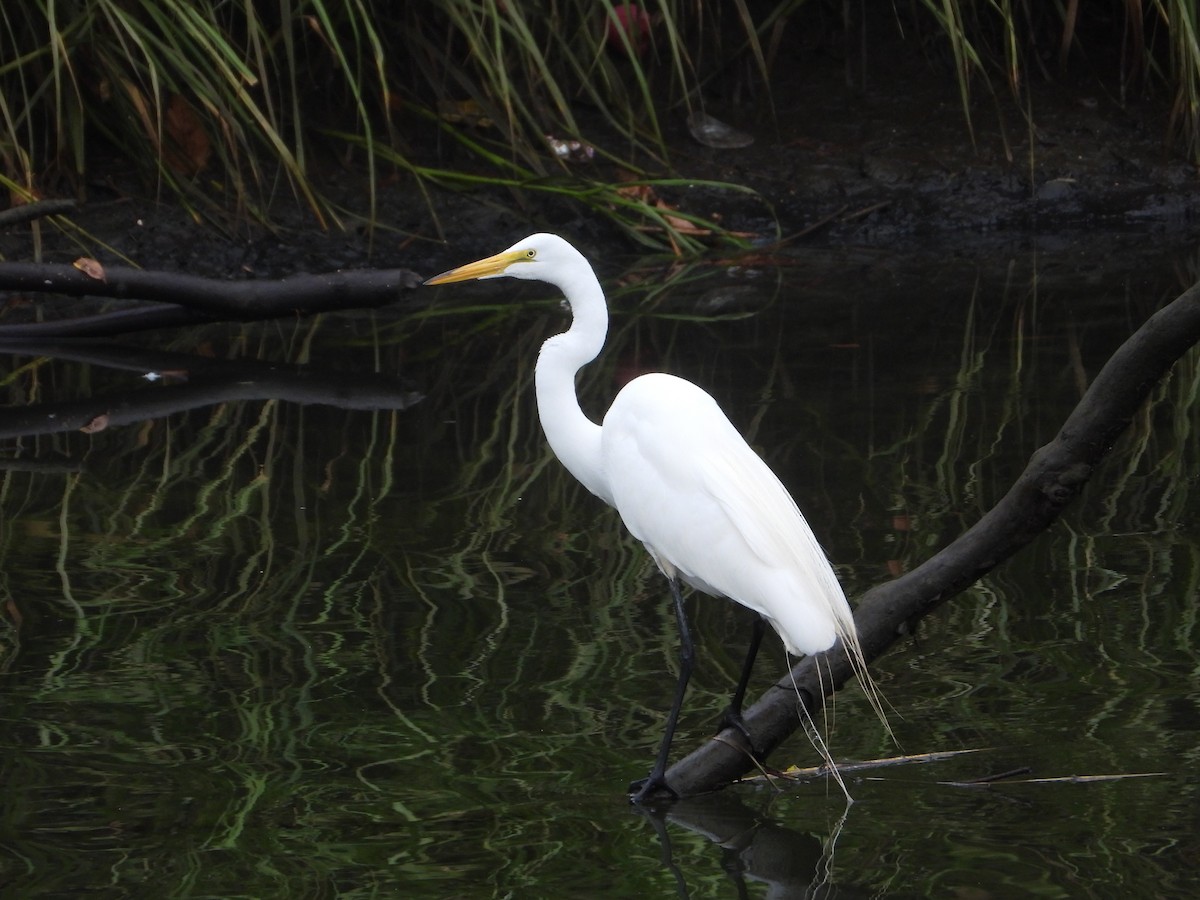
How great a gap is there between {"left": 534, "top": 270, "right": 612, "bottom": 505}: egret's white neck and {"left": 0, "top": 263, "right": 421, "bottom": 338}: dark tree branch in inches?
85.5

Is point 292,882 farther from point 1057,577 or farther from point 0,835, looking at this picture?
point 1057,577

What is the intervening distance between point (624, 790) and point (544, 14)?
5325mm

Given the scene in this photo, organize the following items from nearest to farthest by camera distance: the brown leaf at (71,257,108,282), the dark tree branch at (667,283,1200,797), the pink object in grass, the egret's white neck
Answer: the dark tree branch at (667,283,1200,797)
the egret's white neck
the brown leaf at (71,257,108,282)
the pink object in grass

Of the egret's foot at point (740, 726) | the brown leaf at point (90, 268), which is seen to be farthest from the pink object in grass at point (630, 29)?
the egret's foot at point (740, 726)

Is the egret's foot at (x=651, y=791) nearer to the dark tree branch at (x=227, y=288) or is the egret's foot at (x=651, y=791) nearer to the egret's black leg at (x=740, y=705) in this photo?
the egret's black leg at (x=740, y=705)

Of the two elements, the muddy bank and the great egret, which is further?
the muddy bank

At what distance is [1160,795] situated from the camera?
2.42 m

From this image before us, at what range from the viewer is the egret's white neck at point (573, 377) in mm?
2977

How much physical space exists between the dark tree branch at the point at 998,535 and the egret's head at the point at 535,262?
2.89 ft

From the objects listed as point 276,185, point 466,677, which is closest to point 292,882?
point 466,677

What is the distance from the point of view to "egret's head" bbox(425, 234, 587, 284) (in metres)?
2.99

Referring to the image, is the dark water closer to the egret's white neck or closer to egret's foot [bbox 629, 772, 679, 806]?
egret's foot [bbox 629, 772, 679, 806]

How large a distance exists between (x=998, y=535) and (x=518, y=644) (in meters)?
1.14

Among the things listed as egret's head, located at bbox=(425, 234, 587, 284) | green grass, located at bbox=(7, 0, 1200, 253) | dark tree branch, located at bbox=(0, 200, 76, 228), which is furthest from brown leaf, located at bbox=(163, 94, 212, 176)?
egret's head, located at bbox=(425, 234, 587, 284)
